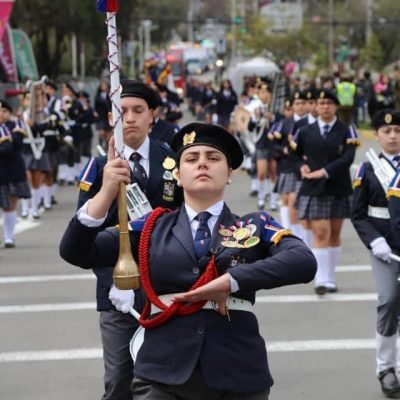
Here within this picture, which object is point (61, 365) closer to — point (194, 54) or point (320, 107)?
point (320, 107)

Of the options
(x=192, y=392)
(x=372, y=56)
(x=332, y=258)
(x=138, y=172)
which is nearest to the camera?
(x=192, y=392)

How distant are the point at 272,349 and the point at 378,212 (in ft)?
5.49

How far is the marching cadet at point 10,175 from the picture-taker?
14.5 metres

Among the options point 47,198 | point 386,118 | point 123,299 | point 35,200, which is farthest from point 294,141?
point 47,198

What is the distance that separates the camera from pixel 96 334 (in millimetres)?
9516

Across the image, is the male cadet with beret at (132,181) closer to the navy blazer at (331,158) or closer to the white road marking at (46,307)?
the white road marking at (46,307)

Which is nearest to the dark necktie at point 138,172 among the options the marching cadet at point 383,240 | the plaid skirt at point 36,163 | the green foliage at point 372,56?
the marching cadet at point 383,240

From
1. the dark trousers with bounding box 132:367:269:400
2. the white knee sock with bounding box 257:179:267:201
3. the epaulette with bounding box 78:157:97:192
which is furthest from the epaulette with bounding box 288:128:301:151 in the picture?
the dark trousers with bounding box 132:367:269:400

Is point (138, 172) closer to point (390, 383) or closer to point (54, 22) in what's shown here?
point (390, 383)

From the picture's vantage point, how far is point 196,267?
436cm

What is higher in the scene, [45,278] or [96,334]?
[96,334]

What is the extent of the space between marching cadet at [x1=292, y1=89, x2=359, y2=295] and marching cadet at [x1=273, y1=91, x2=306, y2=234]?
1320mm

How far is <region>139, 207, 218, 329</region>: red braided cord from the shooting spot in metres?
4.32

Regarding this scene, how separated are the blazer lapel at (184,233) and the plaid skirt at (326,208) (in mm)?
6836
